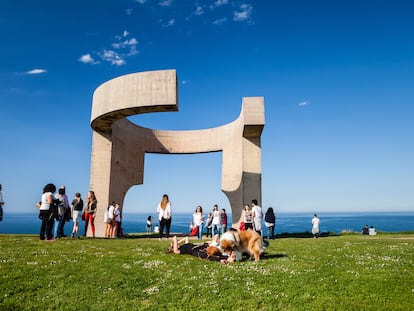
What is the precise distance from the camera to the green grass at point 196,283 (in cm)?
596

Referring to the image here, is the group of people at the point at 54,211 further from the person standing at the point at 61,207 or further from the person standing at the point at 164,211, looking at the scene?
the person standing at the point at 164,211

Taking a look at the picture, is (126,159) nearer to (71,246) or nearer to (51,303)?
(71,246)

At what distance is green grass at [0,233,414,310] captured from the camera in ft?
19.6

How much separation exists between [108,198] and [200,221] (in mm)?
6682

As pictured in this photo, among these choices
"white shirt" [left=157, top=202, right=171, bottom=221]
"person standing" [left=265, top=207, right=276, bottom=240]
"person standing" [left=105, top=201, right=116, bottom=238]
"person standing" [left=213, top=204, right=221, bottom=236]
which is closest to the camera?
"white shirt" [left=157, top=202, right=171, bottom=221]

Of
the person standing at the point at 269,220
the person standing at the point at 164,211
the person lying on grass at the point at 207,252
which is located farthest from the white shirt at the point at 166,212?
the person standing at the point at 269,220

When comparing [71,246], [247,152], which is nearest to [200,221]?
[247,152]

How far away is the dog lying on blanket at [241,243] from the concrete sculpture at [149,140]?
9.43 meters

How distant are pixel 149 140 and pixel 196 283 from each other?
20622 millimetres

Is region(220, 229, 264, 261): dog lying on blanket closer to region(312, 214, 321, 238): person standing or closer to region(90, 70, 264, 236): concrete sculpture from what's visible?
region(90, 70, 264, 236): concrete sculpture

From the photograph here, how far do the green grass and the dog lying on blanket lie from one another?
0.45 m

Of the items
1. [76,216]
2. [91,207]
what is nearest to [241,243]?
[76,216]

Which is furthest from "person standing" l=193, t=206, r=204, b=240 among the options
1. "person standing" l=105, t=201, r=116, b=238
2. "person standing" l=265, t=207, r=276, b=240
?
"person standing" l=105, t=201, r=116, b=238

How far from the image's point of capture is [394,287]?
6449 mm
